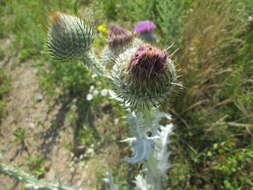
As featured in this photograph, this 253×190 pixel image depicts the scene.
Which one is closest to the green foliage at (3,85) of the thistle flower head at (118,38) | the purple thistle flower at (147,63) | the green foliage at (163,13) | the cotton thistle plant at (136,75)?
the green foliage at (163,13)

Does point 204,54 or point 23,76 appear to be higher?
point 204,54

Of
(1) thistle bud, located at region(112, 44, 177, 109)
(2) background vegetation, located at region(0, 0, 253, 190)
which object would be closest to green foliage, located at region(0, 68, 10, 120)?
(2) background vegetation, located at region(0, 0, 253, 190)

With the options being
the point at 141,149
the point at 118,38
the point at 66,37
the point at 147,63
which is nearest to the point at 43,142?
the point at 66,37

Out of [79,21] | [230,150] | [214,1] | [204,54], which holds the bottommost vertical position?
[230,150]

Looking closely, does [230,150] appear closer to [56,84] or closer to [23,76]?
[56,84]

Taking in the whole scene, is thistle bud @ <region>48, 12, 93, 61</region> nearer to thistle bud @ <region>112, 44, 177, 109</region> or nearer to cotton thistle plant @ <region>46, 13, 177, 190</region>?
cotton thistle plant @ <region>46, 13, 177, 190</region>

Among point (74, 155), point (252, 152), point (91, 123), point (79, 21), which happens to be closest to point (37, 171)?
point (74, 155)

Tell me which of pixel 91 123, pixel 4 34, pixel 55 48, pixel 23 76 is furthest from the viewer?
pixel 4 34

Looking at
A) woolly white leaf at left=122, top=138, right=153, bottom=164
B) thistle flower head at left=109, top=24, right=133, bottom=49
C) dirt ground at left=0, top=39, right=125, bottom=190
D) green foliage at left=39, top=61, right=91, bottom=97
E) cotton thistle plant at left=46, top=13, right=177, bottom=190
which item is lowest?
dirt ground at left=0, top=39, right=125, bottom=190
